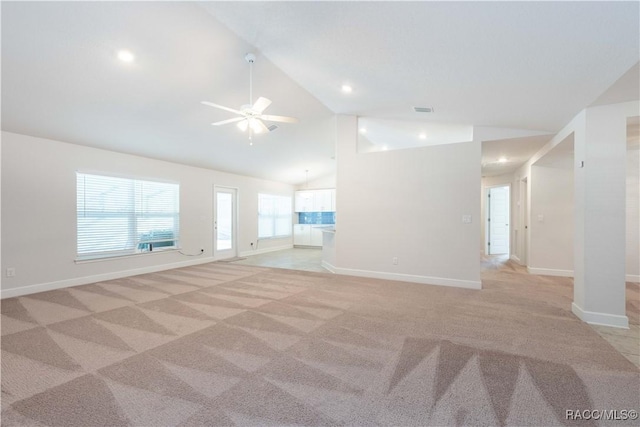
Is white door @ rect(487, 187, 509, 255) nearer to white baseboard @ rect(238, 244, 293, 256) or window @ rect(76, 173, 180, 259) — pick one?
white baseboard @ rect(238, 244, 293, 256)

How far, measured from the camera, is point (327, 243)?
254 inches

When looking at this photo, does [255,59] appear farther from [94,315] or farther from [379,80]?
[94,315]

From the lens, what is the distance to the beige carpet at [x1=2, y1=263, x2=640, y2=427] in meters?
1.73

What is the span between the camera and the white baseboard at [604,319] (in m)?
3.08

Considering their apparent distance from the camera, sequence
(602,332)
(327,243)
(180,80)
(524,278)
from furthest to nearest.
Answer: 1. (327,243)
2. (524,278)
3. (180,80)
4. (602,332)

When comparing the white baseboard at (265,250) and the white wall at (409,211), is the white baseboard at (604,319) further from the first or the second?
the white baseboard at (265,250)

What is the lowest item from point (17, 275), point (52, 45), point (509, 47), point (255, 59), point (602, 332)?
point (602, 332)

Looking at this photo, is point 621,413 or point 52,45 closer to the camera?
point 621,413

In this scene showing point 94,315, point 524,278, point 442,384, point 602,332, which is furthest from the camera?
point 524,278

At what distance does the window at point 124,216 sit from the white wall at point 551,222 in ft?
25.4

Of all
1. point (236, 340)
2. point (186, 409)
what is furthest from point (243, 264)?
point (186, 409)

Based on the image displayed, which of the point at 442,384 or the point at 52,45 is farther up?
the point at 52,45

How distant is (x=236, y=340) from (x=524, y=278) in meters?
5.40

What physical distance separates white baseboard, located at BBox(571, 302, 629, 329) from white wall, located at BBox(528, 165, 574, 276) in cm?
288
